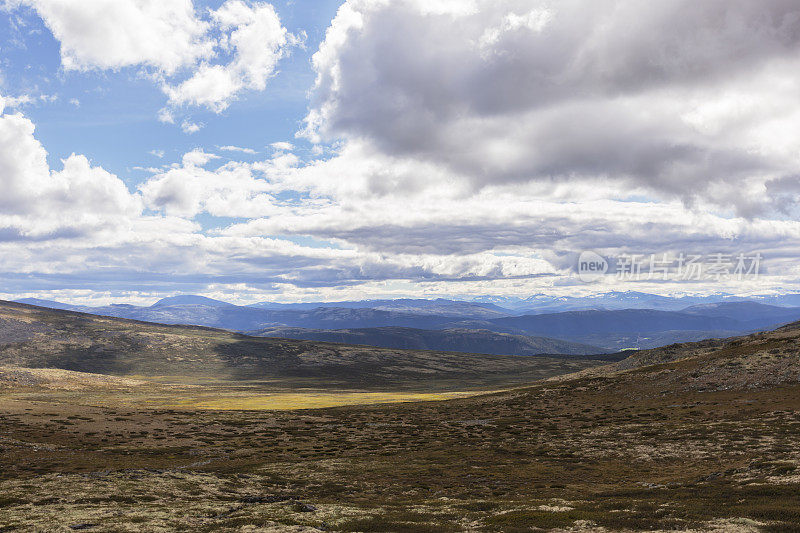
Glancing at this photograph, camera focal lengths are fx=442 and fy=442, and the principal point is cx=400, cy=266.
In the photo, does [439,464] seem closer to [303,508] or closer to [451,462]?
[451,462]

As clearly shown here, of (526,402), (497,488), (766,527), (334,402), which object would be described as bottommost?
(334,402)

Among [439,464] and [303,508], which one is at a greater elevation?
[303,508]

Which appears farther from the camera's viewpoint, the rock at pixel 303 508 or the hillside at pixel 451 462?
the rock at pixel 303 508

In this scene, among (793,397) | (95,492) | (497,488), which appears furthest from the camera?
(793,397)

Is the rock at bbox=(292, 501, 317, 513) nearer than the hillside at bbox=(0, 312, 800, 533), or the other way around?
the hillside at bbox=(0, 312, 800, 533)

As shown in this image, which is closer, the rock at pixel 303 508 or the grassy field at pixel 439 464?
the grassy field at pixel 439 464

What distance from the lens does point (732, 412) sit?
61.9 metres

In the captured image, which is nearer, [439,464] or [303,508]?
[303,508]

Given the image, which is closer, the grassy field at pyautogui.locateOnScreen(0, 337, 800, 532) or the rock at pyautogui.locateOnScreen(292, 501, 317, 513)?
the grassy field at pyautogui.locateOnScreen(0, 337, 800, 532)

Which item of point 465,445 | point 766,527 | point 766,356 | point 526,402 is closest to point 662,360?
point 766,356

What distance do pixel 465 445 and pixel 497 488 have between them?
21580mm

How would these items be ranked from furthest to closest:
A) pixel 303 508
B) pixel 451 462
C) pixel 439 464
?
pixel 451 462 < pixel 439 464 < pixel 303 508

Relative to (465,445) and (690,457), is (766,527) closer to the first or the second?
(690,457)

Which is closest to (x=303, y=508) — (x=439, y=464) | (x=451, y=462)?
(x=439, y=464)
